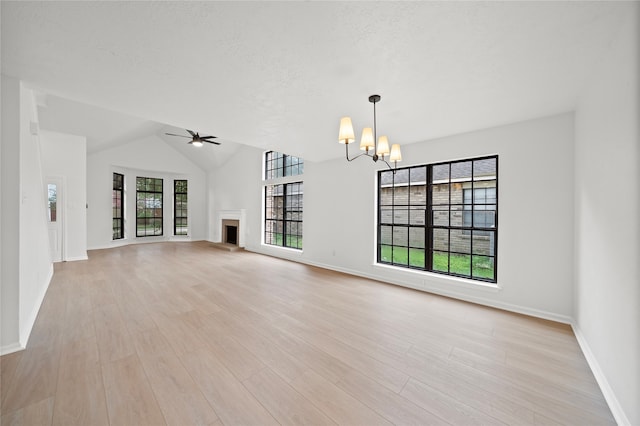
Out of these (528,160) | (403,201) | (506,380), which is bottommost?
(506,380)

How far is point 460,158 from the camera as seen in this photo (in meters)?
3.46

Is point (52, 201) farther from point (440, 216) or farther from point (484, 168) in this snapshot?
point (484, 168)

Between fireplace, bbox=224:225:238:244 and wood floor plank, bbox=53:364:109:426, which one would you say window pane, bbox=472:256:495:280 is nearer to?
wood floor plank, bbox=53:364:109:426

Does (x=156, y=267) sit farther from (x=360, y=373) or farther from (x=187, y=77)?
(x=360, y=373)

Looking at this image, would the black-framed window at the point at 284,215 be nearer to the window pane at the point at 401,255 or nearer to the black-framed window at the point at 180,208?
the window pane at the point at 401,255

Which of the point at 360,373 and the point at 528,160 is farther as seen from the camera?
the point at 528,160

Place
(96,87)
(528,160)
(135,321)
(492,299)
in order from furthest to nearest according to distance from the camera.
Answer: (492,299), (528,160), (135,321), (96,87)

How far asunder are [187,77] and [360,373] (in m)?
2.81

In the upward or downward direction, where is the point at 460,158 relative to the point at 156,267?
upward

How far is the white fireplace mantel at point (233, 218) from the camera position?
784cm

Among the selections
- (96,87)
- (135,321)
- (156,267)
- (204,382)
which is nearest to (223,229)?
(156,267)

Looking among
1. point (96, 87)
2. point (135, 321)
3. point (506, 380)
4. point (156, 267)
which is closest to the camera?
point (506, 380)

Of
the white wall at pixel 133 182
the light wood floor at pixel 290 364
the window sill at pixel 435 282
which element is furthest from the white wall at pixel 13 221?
the white wall at pixel 133 182

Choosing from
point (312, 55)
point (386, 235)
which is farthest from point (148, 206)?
point (312, 55)
